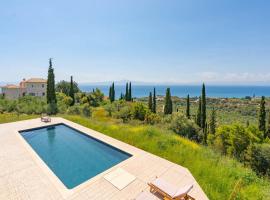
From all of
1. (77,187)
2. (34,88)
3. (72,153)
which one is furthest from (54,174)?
(34,88)

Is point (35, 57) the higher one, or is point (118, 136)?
point (35, 57)

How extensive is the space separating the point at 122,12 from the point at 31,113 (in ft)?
48.8

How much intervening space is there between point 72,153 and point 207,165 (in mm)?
6793

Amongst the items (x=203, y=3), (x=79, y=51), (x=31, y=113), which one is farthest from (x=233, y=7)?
(x=31, y=113)

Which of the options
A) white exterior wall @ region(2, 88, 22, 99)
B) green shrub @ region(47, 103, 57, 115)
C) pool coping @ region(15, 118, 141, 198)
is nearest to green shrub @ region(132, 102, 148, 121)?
green shrub @ region(47, 103, 57, 115)

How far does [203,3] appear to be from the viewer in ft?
43.9

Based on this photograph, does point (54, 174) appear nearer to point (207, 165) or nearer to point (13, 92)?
point (207, 165)

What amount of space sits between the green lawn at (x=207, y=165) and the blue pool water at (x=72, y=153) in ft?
5.08

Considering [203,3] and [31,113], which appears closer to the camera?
[203,3]

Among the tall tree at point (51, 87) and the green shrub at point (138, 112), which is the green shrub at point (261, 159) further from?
the tall tree at point (51, 87)

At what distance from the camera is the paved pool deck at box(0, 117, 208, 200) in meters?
5.29

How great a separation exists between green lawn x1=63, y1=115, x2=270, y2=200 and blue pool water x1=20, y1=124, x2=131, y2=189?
1.55 meters

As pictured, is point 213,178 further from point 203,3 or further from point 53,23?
point 53,23

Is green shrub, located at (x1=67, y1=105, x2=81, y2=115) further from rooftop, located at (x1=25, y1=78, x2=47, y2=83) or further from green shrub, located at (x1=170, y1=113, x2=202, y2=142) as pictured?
rooftop, located at (x1=25, y1=78, x2=47, y2=83)
